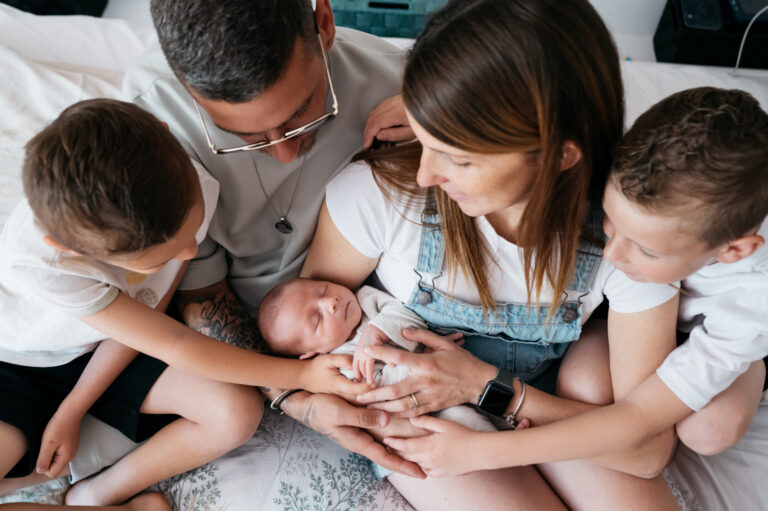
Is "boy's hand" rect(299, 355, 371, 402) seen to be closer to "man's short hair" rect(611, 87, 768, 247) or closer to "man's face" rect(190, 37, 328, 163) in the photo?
"man's face" rect(190, 37, 328, 163)

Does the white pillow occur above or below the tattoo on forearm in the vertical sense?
above

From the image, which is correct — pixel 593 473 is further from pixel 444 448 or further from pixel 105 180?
pixel 105 180

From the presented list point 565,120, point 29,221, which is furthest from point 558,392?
point 29,221

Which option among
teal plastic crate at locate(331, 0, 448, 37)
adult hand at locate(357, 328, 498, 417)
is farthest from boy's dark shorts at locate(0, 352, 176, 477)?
teal plastic crate at locate(331, 0, 448, 37)

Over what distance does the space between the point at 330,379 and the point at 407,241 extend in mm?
372

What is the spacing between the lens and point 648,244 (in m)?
1.03

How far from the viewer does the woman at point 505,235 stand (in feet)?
3.01

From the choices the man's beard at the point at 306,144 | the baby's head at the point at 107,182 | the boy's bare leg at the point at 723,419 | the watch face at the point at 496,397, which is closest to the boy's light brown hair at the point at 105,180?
the baby's head at the point at 107,182

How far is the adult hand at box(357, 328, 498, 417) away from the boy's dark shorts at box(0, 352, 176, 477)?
544 mm

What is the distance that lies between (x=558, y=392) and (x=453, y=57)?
90cm

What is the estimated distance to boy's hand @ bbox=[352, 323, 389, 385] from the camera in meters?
1.33

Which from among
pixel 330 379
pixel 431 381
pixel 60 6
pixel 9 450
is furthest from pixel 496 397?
pixel 60 6

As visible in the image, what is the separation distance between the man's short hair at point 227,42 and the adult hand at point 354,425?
2.33 feet

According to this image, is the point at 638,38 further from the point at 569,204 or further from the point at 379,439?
the point at 379,439
